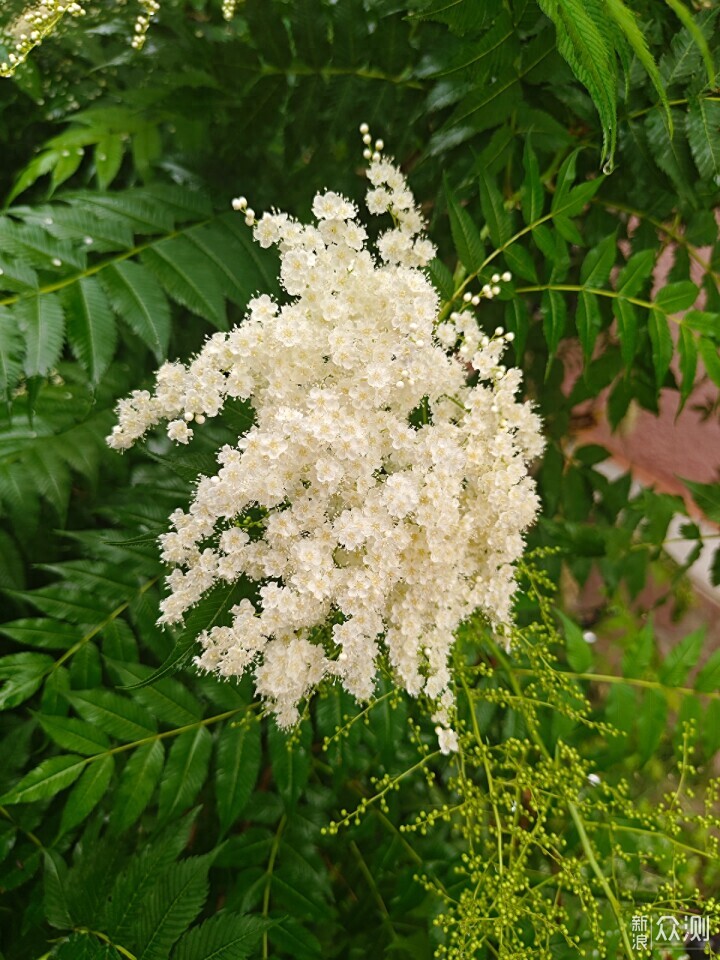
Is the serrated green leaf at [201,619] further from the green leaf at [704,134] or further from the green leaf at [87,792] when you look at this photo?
the green leaf at [704,134]

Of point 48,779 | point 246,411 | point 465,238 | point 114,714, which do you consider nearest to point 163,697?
point 114,714

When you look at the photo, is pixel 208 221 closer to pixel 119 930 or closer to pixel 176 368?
pixel 176 368

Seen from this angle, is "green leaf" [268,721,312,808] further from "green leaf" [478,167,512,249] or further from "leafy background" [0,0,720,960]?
"green leaf" [478,167,512,249]

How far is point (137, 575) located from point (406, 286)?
0.62 metres

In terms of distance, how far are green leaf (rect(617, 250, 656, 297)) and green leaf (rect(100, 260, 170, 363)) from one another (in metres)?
0.66

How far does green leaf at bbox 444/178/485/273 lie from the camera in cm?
89

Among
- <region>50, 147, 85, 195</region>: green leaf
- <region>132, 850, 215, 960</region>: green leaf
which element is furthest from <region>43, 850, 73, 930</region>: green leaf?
<region>50, 147, 85, 195</region>: green leaf

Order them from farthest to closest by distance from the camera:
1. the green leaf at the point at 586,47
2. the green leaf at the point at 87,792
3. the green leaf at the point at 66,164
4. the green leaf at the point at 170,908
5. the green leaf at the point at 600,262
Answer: the green leaf at the point at 66,164
the green leaf at the point at 600,262
the green leaf at the point at 87,792
the green leaf at the point at 170,908
the green leaf at the point at 586,47

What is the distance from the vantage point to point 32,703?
1.11 metres

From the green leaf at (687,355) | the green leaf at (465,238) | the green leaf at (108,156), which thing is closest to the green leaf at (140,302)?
the green leaf at (108,156)

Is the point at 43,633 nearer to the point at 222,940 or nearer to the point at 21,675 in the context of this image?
the point at 21,675

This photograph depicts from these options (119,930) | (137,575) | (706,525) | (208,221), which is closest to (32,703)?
(137,575)

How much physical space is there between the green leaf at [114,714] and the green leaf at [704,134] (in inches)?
A: 42.2

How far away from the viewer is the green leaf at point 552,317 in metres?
0.94
